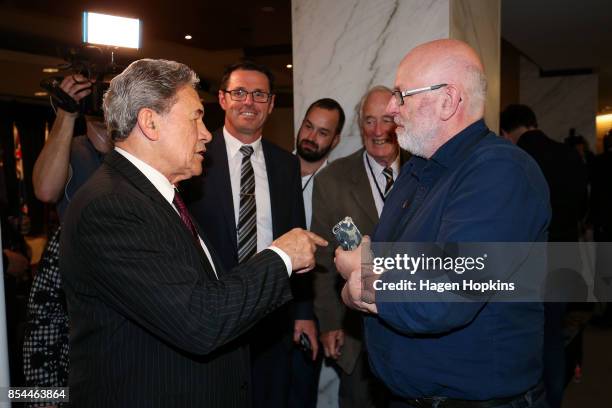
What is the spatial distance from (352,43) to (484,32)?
940 millimetres

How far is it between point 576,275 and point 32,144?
11.9 m

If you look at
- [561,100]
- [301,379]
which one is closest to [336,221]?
[301,379]

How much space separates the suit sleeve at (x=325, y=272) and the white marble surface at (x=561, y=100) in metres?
6.85

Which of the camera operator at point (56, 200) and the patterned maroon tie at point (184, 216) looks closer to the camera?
the patterned maroon tie at point (184, 216)

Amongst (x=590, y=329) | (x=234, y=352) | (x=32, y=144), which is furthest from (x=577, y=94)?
(x=32, y=144)

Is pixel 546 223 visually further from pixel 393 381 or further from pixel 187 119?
pixel 187 119

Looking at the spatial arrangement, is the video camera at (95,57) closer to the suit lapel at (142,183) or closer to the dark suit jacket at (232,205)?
the dark suit jacket at (232,205)

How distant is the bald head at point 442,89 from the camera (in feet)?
5.43

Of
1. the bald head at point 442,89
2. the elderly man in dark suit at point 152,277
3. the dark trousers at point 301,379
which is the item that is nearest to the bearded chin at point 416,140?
the bald head at point 442,89

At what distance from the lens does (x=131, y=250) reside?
142 centimetres

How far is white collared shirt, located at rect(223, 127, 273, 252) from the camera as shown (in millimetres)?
2549

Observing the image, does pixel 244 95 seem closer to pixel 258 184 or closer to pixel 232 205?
pixel 258 184

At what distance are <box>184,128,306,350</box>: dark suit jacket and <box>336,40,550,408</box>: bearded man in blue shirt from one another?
0.86 meters

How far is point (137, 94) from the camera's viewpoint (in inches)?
63.4
